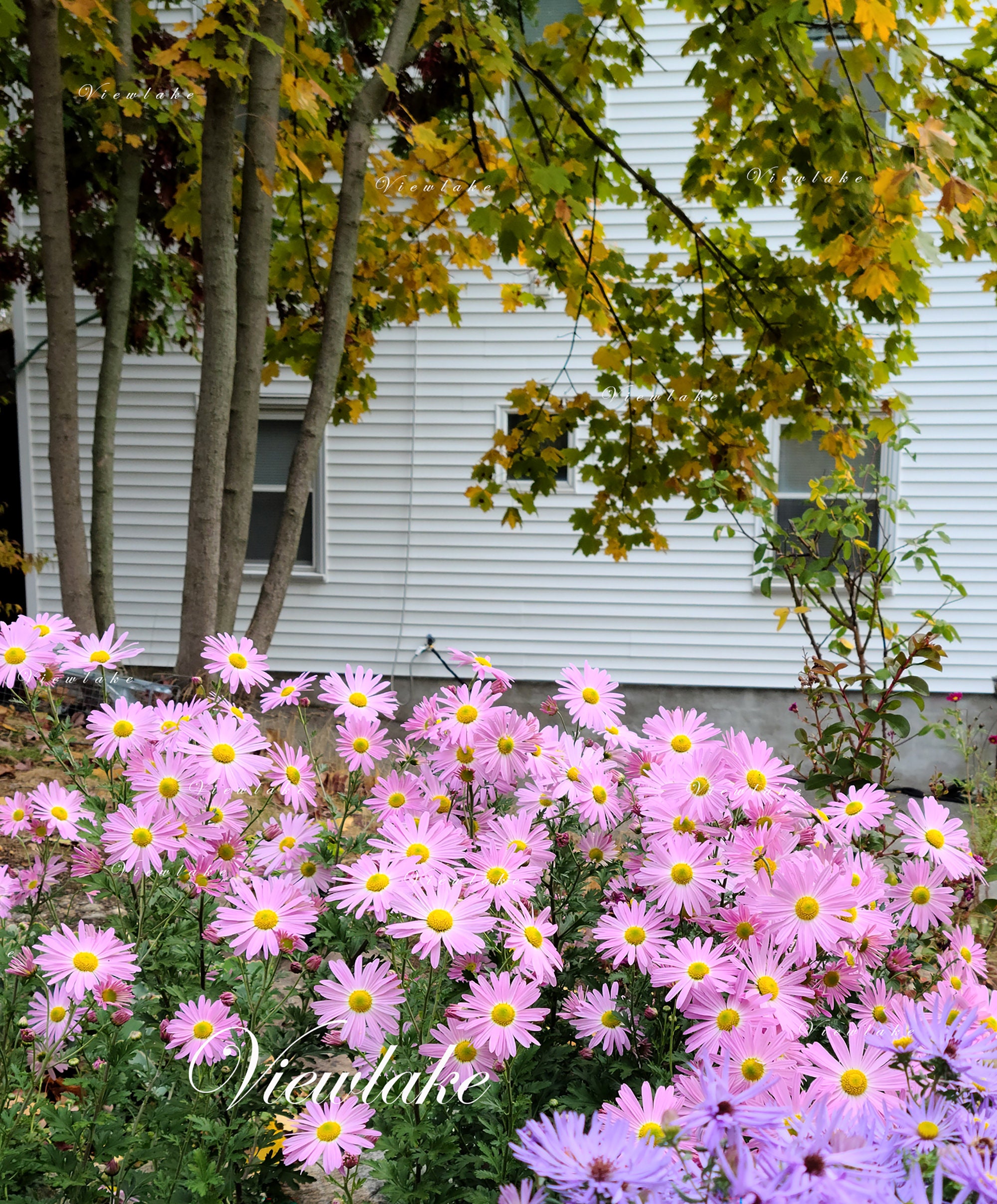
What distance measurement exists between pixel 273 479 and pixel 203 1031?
26.3 feet

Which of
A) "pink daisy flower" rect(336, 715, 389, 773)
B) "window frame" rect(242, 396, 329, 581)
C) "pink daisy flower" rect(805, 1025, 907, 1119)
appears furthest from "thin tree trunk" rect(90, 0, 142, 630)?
"pink daisy flower" rect(805, 1025, 907, 1119)

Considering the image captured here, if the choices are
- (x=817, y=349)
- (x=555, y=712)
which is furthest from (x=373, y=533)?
(x=555, y=712)

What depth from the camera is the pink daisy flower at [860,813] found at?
1293 mm

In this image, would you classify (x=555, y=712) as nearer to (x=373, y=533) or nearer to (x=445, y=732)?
(x=445, y=732)

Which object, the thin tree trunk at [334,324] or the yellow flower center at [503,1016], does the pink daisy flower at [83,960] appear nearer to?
the yellow flower center at [503,1016]

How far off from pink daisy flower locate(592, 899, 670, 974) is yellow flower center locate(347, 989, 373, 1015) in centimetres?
29

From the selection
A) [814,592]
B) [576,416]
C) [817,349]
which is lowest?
[814,592]

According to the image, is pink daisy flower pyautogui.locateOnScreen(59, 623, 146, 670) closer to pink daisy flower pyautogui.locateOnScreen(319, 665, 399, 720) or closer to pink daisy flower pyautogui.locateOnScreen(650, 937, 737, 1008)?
pink daisy flower pyautogui.locateOnScreen(319, 665, 399, 720)

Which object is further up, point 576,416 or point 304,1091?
point 576,416

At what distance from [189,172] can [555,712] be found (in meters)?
5.37

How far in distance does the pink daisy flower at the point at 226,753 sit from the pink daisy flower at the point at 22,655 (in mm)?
264

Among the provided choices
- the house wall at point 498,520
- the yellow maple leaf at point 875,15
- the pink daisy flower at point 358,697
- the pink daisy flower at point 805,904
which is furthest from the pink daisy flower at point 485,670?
the house wall at point 498,520

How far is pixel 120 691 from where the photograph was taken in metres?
4.80

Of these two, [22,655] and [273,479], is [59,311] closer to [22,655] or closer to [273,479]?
[22,655]
